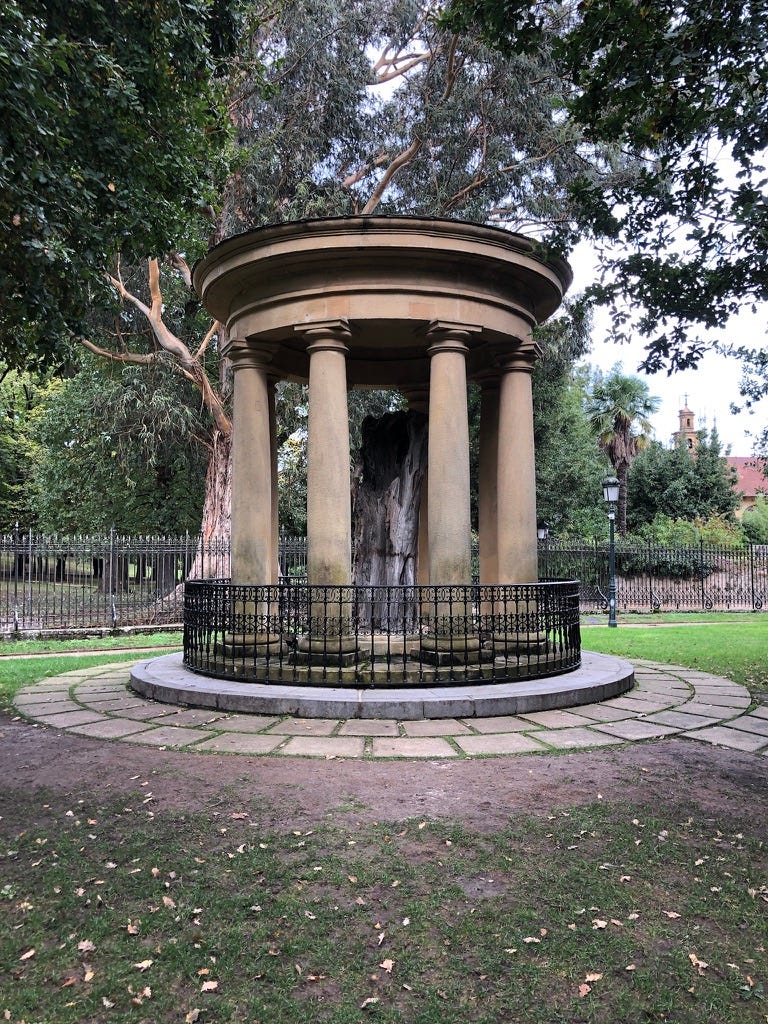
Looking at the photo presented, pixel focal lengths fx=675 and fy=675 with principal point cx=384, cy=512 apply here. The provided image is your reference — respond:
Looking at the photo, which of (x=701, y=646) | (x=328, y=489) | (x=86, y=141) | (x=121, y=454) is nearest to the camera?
(x=86, y=141)

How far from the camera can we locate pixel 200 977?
2.66 meters

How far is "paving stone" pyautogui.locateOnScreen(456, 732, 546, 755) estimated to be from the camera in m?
5.55

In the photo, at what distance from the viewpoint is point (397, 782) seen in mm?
4852

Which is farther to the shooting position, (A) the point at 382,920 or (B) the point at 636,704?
(B) the point at 636,704

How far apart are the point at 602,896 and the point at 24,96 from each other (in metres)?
6.88

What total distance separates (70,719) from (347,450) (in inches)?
168

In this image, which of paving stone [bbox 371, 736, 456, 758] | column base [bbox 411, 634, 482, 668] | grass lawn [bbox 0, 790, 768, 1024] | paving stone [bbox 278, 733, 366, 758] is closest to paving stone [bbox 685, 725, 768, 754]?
grass lawn [bbox 0, 790, 768, 1024]

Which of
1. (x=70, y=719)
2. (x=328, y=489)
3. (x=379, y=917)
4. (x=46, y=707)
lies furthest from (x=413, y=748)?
(x=46, y=707)

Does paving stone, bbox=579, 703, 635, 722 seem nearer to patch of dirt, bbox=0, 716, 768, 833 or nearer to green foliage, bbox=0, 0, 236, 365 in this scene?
patch of dirt, bbox=0, 716, 768, 833

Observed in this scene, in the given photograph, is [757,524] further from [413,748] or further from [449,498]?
[413,748]

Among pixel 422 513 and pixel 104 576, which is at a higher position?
pixel 422 513

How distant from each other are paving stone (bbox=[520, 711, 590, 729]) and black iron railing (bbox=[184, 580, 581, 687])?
848 millimetres

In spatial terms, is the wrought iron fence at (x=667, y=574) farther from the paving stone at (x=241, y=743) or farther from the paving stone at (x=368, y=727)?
the paving stone at (x=241, y=743)

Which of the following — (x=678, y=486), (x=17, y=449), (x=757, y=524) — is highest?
(x=17, y=449)
